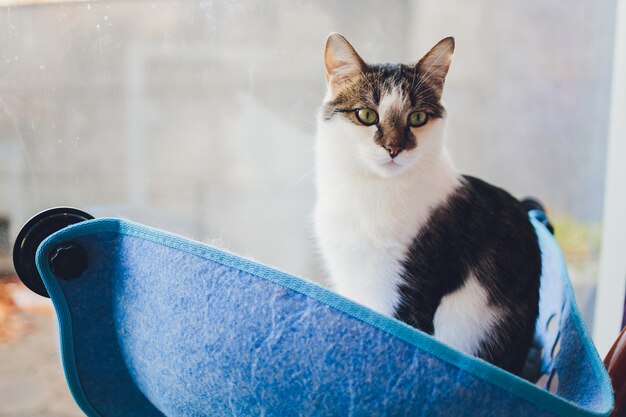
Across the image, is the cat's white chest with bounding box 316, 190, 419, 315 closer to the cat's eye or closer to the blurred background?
the cat's eye

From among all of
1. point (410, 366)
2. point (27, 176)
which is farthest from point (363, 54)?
point (410, 366)

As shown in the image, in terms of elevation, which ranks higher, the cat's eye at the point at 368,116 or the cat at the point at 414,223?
the cat's eye at the point at 368,116

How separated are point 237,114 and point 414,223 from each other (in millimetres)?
450

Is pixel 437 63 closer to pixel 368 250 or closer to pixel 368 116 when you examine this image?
pixel 368 116

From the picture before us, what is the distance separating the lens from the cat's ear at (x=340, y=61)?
0.72 meters

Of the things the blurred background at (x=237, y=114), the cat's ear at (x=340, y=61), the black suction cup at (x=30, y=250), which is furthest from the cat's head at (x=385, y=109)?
the black suction cup at (x=30, y=250)

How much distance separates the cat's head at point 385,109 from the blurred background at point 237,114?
20 cm

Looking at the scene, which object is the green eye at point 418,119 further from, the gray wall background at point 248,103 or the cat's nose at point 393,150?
the gray wall background at point 248,103

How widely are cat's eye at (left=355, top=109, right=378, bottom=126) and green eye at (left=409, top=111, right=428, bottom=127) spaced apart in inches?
1.9

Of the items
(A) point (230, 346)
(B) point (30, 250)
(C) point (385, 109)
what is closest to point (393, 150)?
(C) point (385, 109)

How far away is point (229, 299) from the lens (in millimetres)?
500

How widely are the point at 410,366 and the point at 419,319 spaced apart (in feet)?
0.78

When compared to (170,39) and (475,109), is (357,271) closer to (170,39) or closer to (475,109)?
(170,39)

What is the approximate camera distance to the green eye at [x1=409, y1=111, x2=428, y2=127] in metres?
0.74
